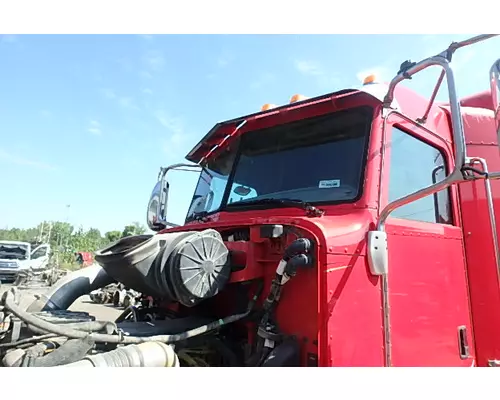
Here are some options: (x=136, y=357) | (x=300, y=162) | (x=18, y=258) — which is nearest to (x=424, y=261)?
(x=300, y=162)

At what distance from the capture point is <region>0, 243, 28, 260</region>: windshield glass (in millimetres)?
19312

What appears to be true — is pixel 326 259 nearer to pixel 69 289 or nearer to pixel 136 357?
pixel 136 357

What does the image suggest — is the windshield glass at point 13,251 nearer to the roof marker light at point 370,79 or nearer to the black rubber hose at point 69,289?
the black rubber hose at point 69,289

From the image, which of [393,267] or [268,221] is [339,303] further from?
[268,221]

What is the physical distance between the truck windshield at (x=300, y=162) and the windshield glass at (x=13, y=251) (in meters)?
20.0

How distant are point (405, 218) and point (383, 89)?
34.8 inches

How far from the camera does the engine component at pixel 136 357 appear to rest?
1716 mm

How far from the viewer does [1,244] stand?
64.5ft

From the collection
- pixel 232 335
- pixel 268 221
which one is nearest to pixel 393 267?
pixel 268 221

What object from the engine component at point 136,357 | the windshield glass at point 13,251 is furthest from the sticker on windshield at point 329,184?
the windshield glass at point 13,251

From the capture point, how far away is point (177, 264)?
7.04 ft

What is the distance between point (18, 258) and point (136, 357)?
20989mm

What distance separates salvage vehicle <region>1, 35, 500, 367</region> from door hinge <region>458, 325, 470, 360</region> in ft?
0.04

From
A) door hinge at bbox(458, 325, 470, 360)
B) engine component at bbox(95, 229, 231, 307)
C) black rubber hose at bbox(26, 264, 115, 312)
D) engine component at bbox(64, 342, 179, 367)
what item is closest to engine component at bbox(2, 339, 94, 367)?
engine component at bbox(64, 342, 179, 367)
